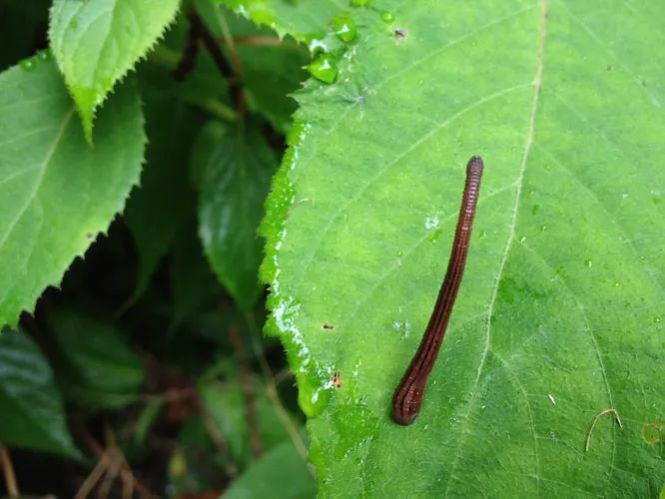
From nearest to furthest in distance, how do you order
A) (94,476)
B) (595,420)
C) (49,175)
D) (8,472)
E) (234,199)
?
1. (595,420)
2. (49,175)
3. (234,199)
4. (8,472)
5. (94,476)

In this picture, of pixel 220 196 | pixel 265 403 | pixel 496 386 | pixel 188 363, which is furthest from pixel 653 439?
pixel 188 363

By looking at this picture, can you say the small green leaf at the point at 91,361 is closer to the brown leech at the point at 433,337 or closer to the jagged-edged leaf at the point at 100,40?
the jagged-edged leaf at the point at 100,40

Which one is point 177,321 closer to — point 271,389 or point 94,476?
point 271,389

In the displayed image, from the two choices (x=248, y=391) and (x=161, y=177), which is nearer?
(x=161, y=177)

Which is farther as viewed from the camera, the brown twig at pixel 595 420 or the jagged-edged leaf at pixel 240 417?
the jagged-edged leaf at pixel 240 417

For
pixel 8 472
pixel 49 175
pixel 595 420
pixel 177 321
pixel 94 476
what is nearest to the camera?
pixel 595 420

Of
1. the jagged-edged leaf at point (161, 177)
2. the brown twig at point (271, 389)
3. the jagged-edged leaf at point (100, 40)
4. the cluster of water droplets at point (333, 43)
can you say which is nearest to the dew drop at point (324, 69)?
the cluster of water droplets at point (333, 43)

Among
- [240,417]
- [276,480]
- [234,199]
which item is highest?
[234,199]

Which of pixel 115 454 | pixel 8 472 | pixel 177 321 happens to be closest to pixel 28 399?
pixel 8 472
